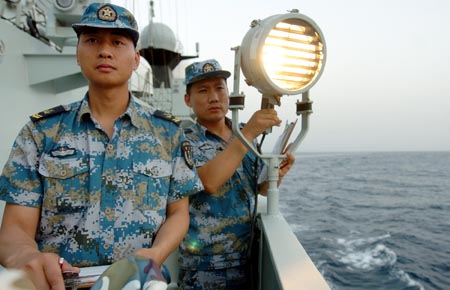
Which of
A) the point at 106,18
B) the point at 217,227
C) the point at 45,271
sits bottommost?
the point at 217,227

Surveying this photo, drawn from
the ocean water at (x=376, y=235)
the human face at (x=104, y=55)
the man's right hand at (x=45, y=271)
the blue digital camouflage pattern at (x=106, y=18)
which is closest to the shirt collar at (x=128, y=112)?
the human face at (x=104, y=55)

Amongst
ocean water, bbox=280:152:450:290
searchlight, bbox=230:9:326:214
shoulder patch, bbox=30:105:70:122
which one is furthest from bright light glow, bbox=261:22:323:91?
ocean water, bbox=280:152:450:290

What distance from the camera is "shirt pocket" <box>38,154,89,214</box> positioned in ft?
3.77

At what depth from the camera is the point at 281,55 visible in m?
1.37

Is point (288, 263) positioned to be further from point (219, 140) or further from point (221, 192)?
point (219, 140)

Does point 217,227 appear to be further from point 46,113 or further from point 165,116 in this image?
point 46,113

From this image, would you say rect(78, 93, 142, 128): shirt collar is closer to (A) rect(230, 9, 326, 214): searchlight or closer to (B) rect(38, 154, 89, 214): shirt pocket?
(B) rect(38, 154, 89, 214): shirt pocket

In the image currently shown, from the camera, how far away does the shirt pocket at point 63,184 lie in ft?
3.77

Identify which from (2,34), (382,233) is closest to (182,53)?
(382,233)

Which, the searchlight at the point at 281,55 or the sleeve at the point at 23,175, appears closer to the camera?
the sleeve at the point at 23,175

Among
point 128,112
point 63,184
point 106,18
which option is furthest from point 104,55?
point 63,184

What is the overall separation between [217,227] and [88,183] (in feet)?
2.63

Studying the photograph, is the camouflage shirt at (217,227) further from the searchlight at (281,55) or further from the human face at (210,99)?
the searchlight at (281,55)

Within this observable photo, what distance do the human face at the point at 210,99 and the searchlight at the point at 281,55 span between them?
1.26ft
